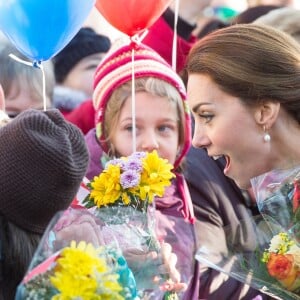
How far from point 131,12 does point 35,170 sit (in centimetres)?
138

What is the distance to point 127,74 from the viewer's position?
3516 millimetres

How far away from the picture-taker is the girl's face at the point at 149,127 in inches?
134

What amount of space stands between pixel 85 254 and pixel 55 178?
0.90ft

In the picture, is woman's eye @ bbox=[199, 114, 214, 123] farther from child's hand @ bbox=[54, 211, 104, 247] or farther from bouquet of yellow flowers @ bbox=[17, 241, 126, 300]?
bouquet of yellow flowers @ bbox=[17, 241, 126, 300]

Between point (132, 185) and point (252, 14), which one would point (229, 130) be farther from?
point (252, 14)

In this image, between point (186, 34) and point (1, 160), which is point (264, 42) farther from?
point (186, 34)

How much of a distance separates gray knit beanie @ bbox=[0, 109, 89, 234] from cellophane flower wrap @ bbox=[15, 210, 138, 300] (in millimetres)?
123

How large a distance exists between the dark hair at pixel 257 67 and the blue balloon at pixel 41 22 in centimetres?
50

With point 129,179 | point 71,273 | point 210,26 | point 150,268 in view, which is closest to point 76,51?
point 210,26

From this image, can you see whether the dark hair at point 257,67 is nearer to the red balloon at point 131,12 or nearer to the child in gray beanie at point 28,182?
the red balloon at point 131,12

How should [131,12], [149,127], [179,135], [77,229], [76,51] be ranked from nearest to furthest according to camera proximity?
[77,229]
[131,12]
[149,127]
[179,135]
[76,51]

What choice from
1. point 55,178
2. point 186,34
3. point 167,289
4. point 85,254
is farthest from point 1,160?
point 186,34

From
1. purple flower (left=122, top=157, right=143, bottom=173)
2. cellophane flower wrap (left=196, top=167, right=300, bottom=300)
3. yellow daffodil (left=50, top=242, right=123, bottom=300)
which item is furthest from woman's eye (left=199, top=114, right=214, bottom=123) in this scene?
yellow daffodil (left=50, top=242, right=123, bottom=300)

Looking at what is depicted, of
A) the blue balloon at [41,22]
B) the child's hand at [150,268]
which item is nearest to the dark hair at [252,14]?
the blue balloon at [41,22]
